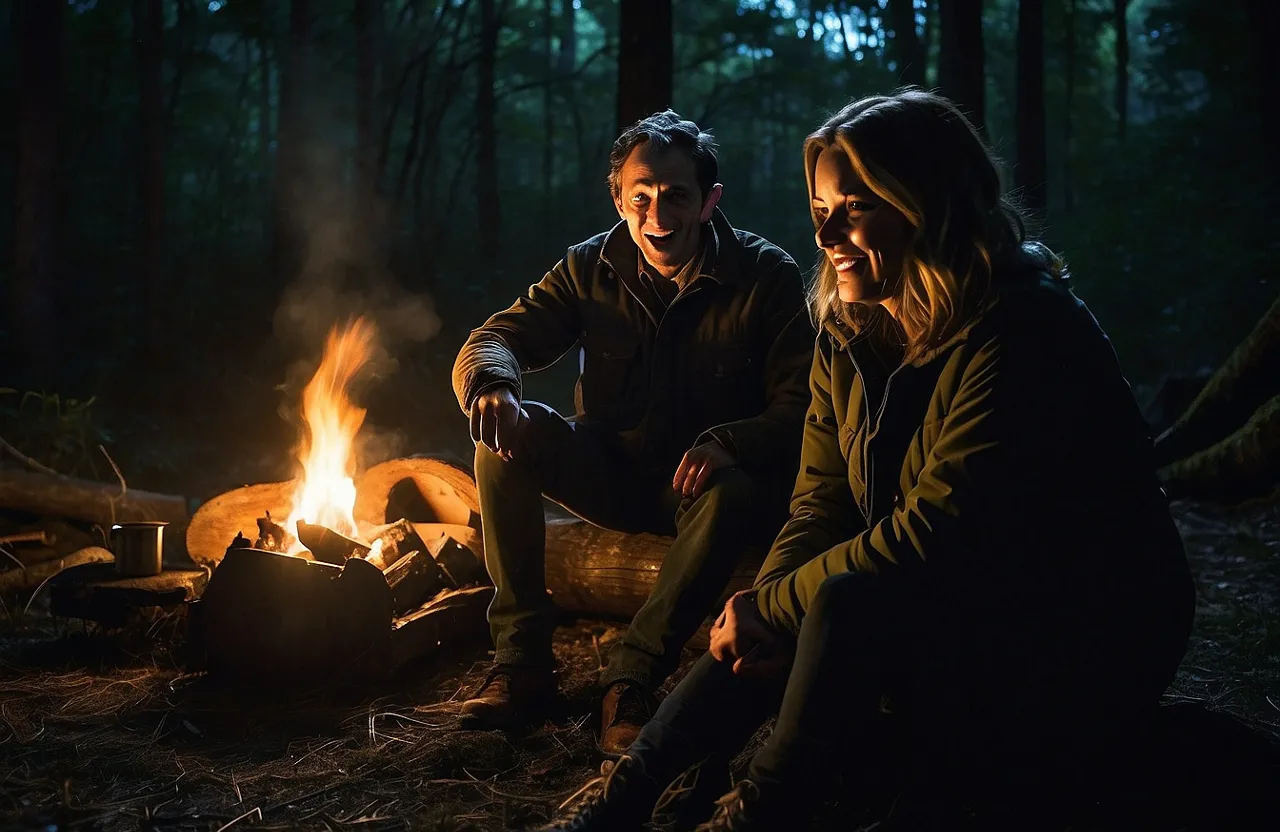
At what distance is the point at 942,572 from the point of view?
2.18 meters

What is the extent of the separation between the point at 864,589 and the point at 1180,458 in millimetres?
5680

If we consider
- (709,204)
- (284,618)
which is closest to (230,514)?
(284,618)

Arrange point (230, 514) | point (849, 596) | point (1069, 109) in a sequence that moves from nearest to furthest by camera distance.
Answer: point (849, 596), point (230, 514), point (1069, 109)

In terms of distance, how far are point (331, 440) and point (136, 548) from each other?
0.93 metres

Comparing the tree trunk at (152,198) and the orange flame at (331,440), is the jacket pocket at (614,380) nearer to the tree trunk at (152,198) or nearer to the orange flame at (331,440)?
the orange flame at (331,440)

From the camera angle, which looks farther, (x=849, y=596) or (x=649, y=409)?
(x=649, y=409)

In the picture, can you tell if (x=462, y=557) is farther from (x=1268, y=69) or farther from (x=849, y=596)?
(x=1268, y=69)

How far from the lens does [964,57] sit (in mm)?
8062

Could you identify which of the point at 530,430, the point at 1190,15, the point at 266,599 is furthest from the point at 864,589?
the point at 1190,15

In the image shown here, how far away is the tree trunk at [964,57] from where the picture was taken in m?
8.05

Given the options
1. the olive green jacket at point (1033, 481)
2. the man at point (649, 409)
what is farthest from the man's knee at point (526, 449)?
the olive green jacket at point (1033, 481)

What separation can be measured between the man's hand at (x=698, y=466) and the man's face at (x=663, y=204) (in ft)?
2.72

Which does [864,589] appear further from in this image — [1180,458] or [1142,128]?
[1142,128]

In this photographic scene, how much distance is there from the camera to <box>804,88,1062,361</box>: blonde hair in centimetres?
231
